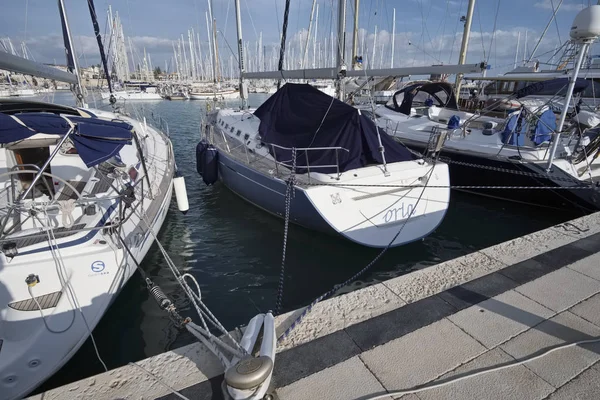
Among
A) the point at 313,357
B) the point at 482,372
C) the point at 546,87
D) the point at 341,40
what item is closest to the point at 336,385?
the point at 313,357

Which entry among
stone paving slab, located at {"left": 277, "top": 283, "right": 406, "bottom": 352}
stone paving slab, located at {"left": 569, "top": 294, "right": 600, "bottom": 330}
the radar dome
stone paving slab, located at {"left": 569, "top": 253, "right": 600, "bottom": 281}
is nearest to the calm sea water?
stone paving slab, located at {"left": 277, "top": 283, "right": 406, "bottom": 352}

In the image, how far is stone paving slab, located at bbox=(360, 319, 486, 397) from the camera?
233 centimetres

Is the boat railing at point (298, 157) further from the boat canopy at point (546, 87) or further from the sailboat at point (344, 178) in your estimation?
the boat canopy at point (546, 87)

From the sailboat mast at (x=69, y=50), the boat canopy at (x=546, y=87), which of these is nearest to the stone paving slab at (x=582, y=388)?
the boat canopy at (x=546, y=87)

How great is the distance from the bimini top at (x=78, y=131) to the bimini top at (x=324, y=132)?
102 inches

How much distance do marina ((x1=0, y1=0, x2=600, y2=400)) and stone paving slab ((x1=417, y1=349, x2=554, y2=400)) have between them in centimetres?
1

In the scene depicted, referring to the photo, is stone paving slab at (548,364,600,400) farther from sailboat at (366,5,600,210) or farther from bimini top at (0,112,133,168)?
sailboat at (366,5,600,210)

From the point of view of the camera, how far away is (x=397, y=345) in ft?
8.50

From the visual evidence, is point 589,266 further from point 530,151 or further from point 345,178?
→ point 530,151

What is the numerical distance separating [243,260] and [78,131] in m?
3.31

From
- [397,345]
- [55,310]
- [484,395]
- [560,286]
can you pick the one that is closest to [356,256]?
[560,286]

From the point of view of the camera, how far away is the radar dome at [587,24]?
5358 millimetres

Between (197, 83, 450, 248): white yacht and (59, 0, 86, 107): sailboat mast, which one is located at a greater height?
(59, 0, 86, 107): sailboat mast

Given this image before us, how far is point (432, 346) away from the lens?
102 inches
